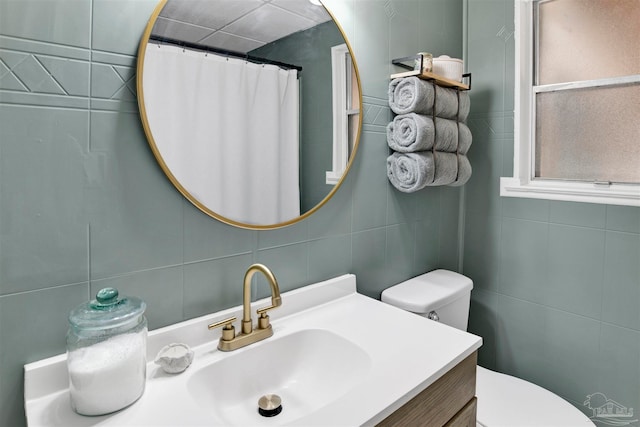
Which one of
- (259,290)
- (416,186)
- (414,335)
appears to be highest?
(416,186)

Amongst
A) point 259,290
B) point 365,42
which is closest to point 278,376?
point 259,290

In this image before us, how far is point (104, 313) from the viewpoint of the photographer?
2.34 feet

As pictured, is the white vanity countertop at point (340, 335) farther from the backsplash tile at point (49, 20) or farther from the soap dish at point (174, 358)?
the backsplash tile at point (49, 20)

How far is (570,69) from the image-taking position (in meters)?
1.54

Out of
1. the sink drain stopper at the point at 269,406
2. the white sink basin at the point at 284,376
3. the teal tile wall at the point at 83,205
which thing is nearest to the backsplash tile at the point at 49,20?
the teal tile wall at the point at 83,205

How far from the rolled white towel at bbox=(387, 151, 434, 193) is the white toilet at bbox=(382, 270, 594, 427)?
0.39m

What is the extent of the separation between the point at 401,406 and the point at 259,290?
48 centimetres

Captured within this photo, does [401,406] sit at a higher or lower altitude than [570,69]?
lower

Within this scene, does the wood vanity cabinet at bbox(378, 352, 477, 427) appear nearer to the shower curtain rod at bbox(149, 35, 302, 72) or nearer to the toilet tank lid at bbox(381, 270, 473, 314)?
the toilet tank lid at bbox(381, 270, 473, 314)

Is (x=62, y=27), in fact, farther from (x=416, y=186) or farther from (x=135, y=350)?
(x=416, y=186)

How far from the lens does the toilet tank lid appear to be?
4.40 feet

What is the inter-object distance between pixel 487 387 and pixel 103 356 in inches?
51.2

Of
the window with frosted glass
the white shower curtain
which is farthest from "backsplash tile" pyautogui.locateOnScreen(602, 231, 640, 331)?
the white shower curtain

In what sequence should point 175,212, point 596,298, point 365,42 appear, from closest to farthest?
point 175,212
point 365,42
point 596,298
